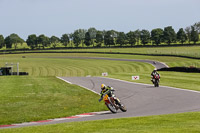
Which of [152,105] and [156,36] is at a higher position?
[156,36]

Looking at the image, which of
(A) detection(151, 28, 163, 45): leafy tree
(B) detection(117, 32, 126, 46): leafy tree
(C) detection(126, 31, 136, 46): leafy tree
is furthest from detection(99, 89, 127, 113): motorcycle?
(C) detection(126, 31, 136, 46): leafy tree

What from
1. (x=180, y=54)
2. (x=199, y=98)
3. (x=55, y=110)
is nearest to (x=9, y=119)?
(x=55, y=110)

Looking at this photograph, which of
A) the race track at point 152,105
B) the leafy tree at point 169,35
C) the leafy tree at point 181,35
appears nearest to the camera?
the race track at point 152,105

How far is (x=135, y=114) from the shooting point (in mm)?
15445

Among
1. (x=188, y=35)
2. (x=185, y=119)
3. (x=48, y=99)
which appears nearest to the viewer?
(x=185, y=119)

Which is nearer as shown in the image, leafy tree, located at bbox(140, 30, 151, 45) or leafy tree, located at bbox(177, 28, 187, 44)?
leafy tree, located at bbox(177, 28, 187, 44)

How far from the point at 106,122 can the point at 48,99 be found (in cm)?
913

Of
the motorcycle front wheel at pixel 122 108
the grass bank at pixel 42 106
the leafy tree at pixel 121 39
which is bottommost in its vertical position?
the grass bank at pixel 42 106

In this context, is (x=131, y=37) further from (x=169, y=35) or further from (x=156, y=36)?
(x=169, y=35)

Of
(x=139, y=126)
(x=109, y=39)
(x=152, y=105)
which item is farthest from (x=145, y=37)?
(x=139, y=126)

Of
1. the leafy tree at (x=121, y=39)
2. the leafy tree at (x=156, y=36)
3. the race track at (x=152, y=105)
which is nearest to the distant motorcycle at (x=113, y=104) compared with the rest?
the race track at (x=152, y=105)

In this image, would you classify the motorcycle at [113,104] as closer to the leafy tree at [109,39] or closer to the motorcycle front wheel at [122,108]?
the motorcycle front wheel at [122,108]

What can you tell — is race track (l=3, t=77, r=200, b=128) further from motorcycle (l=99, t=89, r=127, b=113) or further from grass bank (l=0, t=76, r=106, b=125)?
grass bank (l=0, t=76, r=106, b=125)

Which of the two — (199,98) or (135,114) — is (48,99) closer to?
(135,114)
